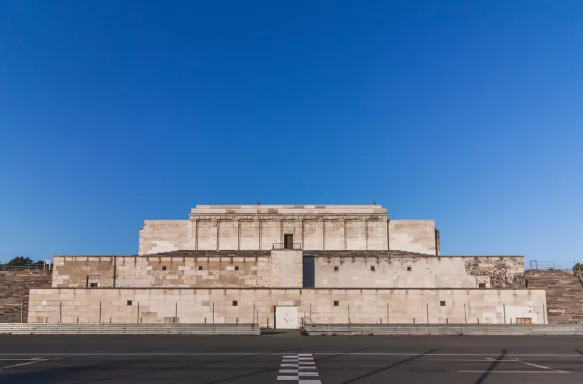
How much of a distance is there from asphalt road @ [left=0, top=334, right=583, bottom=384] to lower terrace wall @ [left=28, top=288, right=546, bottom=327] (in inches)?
384

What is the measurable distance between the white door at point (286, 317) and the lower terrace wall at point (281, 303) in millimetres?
467

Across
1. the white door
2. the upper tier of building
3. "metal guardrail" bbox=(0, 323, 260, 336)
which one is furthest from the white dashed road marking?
the upper tier of building

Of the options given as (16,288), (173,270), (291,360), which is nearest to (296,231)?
(173,270)

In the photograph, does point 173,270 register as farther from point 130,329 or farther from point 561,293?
point 561,293

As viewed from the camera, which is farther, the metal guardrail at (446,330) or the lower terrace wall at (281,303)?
the lower terrace wall at (281,303)

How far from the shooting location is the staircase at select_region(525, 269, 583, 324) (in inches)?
1943

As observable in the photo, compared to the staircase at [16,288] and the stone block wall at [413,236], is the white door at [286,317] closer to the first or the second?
the stone block wall at [413,236]

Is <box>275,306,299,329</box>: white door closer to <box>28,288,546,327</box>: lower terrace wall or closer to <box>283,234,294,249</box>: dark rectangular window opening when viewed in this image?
<box>28,288,546,327</box>: lower terrace wall

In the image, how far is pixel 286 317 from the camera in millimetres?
46906

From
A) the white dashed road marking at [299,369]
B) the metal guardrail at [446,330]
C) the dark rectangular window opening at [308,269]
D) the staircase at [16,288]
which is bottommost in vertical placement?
the metal guardrail at [446,330]

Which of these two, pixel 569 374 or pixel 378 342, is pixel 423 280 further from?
pixel 569 374

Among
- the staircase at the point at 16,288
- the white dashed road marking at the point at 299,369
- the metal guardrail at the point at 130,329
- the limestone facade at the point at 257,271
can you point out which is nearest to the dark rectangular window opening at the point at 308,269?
the limestone facade at the point at 257,271

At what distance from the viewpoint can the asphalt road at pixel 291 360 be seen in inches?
778

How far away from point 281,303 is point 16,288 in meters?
28.5
